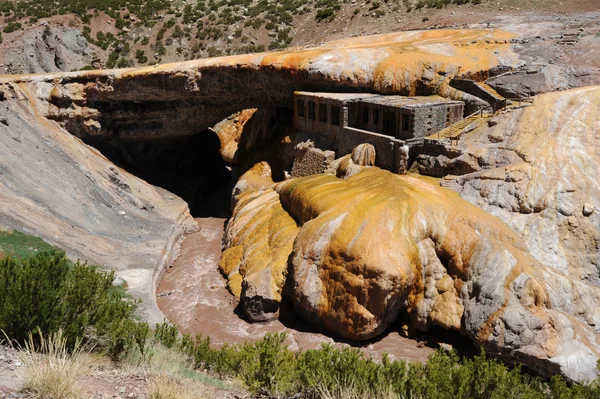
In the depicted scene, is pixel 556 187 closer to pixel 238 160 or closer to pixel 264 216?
pixel 264 216

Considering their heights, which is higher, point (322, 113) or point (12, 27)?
point (12, 27)

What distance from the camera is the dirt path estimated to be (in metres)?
20.4

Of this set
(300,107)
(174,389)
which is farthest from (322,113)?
(174,389)

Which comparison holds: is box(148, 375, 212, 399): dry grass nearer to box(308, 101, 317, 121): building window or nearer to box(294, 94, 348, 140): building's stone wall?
box(294, 94, 348, 140): building's stone wall

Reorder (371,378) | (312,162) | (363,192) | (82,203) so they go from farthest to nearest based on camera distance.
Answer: (312,162) → (82,203) → (363,192) → (371,378)

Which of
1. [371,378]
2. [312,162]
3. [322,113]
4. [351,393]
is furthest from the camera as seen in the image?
[322,113]

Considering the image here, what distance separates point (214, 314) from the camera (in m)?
23.6

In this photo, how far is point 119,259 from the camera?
995 inches

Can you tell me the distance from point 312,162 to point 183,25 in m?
40.8

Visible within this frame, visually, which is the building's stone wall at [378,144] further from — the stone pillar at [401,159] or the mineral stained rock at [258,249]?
the mineral stained rock at [258,249]

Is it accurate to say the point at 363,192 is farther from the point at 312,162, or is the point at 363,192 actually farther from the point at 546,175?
Answer: the point at 312,162

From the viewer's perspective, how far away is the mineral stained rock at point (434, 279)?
17922mm

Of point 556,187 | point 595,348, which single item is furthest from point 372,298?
point 556,187

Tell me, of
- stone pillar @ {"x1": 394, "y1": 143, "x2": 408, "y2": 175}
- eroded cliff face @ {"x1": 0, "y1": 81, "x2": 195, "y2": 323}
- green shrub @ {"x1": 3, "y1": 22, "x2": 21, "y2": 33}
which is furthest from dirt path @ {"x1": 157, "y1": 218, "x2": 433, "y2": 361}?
green shrub @ {"x1": 3, "y1": 22, "x2": 21, "y2": 33}
